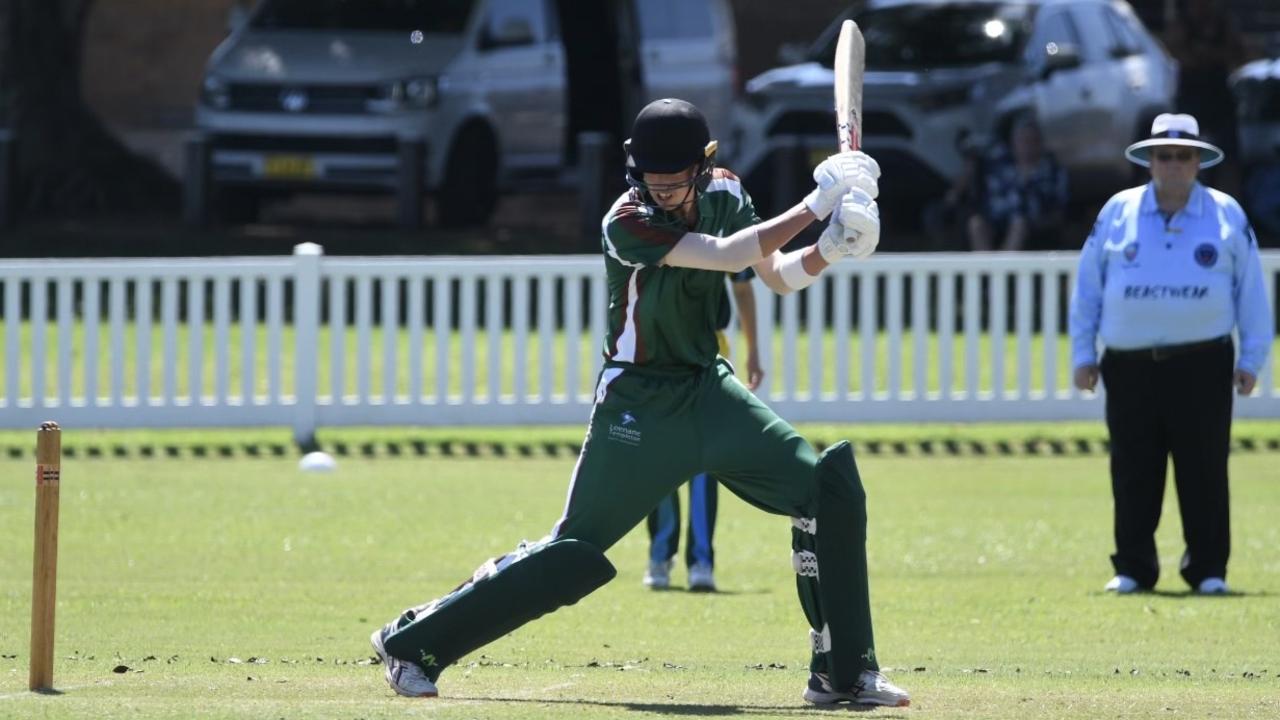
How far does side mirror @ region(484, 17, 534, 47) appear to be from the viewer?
22062 millimetres

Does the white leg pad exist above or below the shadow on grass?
above

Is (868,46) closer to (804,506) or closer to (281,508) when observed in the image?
(281,508)

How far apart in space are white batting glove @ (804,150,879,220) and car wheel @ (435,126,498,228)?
612 inches

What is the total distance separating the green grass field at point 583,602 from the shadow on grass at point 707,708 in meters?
0.02

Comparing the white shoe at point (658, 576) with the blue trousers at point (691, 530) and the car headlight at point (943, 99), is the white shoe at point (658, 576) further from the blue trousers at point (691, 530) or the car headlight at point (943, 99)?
the car headlight at point (943, 99)

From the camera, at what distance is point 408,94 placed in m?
21.6

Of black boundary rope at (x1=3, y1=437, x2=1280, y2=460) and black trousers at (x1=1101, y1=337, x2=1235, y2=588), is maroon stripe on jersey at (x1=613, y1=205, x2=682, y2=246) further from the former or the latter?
black boundary rope at (x1=3, y1=437, x2=1280, y2=460)

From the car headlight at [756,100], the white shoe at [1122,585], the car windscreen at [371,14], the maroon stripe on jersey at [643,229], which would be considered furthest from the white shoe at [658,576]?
the car windscreen at [371,14]

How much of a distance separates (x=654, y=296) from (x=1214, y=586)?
3.92 m

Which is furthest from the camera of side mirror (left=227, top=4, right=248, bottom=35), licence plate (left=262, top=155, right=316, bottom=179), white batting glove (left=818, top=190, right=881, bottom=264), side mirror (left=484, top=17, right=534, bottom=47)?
side mirror (left=227, top=4, right=248, bottom=35)

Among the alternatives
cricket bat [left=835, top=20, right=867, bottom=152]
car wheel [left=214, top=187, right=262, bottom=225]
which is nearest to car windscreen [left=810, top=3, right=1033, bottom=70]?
car wheel [left=214, top=187, right=262, bottom=225]

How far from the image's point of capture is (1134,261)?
9.71 m

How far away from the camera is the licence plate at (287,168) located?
21.7m

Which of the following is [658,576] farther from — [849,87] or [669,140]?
[669,140]
